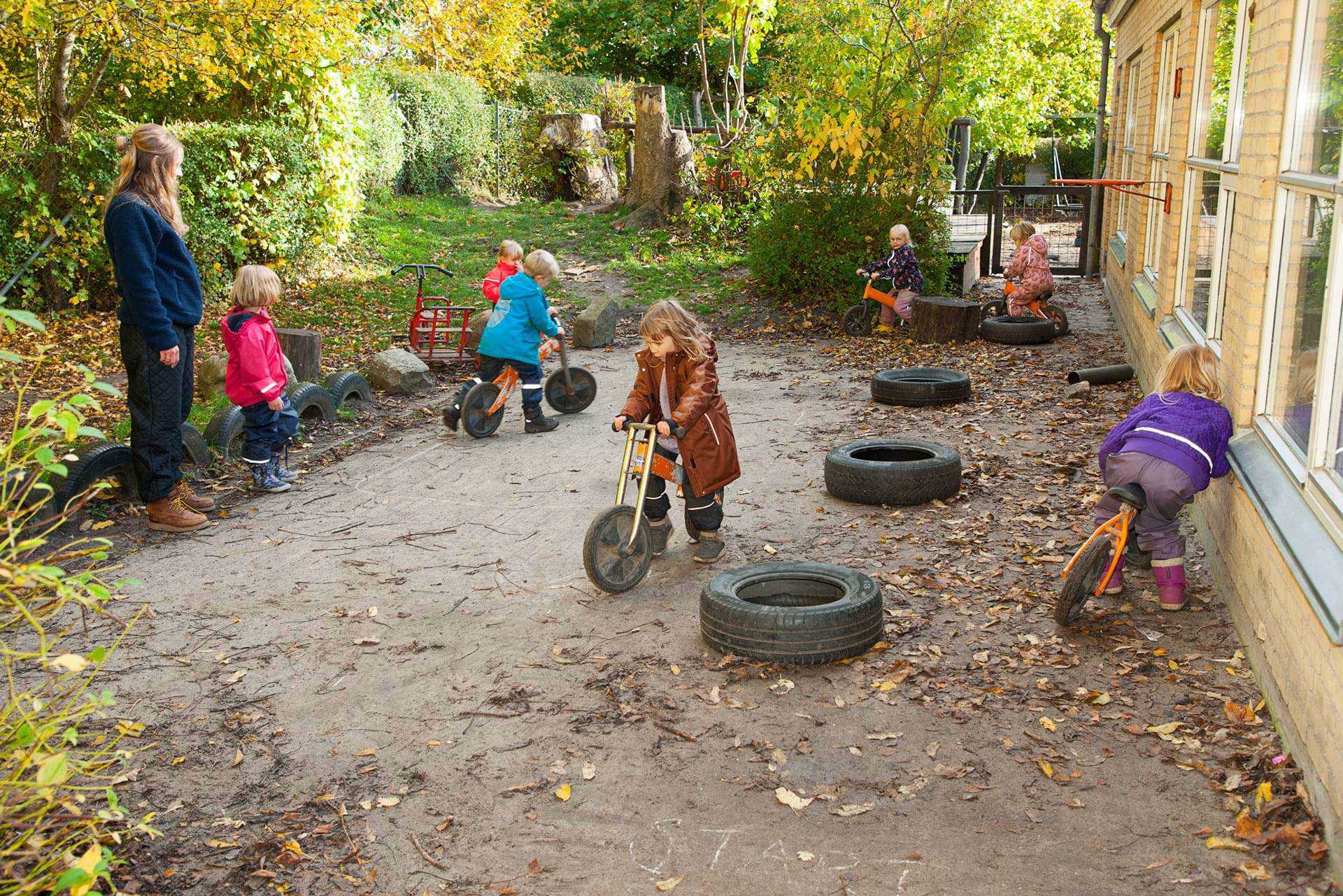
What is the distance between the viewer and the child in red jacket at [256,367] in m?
7.15

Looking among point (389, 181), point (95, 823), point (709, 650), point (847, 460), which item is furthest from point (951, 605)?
point (389, 181)

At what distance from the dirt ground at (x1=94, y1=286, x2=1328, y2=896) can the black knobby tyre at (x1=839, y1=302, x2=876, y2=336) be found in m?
5.89

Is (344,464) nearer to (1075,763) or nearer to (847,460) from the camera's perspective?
(847,460)

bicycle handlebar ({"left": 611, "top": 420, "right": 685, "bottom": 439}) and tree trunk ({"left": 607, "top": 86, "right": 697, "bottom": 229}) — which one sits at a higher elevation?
tree trunk ({"left": 607, "top": 86, "right": 697, "bottom": 229})

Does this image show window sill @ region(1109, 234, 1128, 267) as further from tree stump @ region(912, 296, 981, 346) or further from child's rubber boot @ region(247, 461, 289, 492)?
child's rubber boot @ region(247, 461, 289, 492)

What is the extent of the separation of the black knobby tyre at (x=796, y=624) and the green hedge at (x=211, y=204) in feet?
30.1

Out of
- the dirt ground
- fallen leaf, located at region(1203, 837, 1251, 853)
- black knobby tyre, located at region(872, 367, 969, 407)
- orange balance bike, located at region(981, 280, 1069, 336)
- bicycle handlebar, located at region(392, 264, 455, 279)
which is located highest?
bicycle handlebar, located at region(392, 264, 455, 279)

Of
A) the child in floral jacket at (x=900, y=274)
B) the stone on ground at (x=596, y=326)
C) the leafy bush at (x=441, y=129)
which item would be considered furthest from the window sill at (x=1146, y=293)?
the leafy bush at (x=441, y=129)

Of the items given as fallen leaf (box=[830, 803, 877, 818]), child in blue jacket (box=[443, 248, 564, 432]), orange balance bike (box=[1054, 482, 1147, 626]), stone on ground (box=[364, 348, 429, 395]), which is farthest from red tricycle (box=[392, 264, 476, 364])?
fallen leaf (box=[830, 803, 877, 818])

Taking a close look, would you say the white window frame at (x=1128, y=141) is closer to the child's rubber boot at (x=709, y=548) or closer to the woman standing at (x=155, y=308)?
the child's rubber boot at (x=709, y=548)

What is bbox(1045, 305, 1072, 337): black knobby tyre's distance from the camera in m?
12.5

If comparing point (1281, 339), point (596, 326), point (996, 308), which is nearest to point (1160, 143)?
point (996, 308)

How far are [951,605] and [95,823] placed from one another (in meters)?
3.73

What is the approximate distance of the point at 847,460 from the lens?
703 cm
